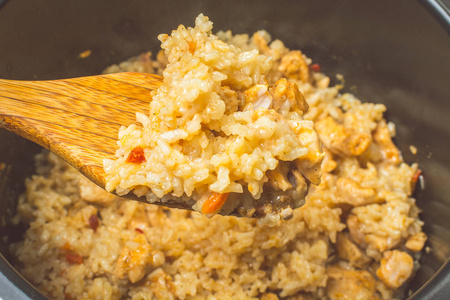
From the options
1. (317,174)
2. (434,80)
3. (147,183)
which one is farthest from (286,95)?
(434,80)

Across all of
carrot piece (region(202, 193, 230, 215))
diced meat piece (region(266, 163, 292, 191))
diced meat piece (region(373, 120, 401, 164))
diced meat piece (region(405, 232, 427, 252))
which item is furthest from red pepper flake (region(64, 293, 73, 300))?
diced meat piece (region(373, 120, 401, 164))

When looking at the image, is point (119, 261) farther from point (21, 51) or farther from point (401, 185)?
point (401, 185)

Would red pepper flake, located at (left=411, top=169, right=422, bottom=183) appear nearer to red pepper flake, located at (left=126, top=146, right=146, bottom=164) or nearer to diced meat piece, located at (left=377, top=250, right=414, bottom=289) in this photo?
diced meat piece, located at (left=377, top=250, right=414, bottom=289)

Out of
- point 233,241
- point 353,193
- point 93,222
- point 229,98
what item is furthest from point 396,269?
point 93,222

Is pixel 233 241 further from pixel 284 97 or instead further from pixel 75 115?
pixel 75 115

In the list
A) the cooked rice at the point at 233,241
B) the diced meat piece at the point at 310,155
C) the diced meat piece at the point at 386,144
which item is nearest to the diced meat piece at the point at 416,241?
the cooked rice at the point at 233,241
